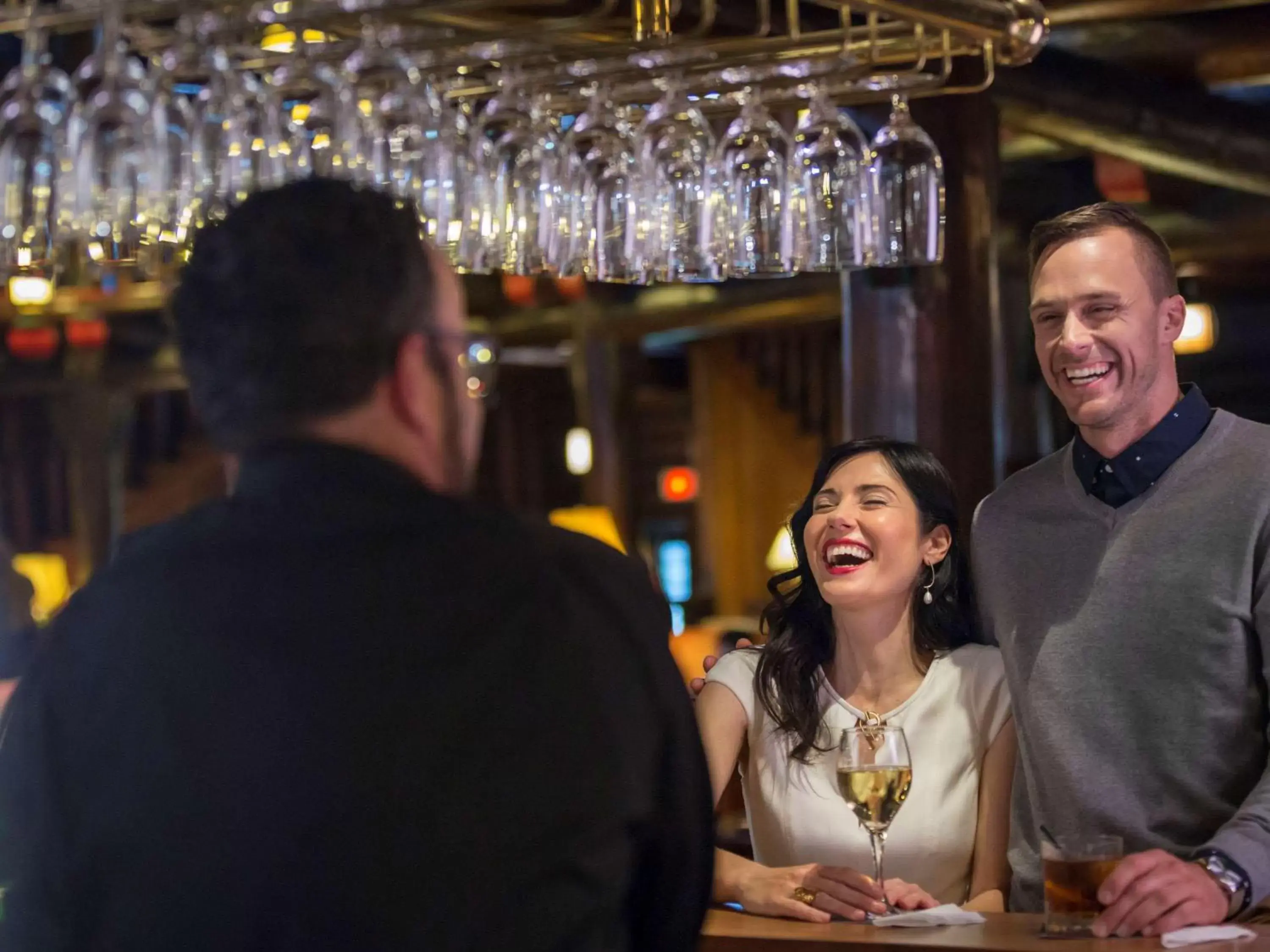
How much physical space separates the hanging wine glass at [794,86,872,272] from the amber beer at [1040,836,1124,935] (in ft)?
2.90

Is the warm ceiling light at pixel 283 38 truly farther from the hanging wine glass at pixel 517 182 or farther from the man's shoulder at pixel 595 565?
the man's shoulder at pixel 595 565

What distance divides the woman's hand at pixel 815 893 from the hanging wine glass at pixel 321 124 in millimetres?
1045

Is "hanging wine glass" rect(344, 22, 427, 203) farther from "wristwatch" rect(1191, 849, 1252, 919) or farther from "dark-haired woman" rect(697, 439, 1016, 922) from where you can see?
"wristwatch" rect(1191, 849, 1252, 919)

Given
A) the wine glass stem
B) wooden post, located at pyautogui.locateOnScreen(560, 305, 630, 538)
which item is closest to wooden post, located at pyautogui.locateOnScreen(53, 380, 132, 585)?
wooden post, located at pyautogui.locateOnScreen(560, 305, 630, 538)

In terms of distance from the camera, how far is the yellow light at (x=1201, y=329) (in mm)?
8547

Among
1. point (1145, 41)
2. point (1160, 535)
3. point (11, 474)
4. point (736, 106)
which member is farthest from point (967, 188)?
point (11, 474)

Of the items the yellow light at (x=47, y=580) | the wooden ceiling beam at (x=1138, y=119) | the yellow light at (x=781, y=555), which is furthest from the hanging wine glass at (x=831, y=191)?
the yellow light at (x=47, y=580)

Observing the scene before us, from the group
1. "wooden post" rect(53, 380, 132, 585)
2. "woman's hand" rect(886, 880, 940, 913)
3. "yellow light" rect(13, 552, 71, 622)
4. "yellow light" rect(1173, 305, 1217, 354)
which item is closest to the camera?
"woman's hand" rect(886, 880, 940, 913)

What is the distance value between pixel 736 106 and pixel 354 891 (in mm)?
1737

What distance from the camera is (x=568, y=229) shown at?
241cm

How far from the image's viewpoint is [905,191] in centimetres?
243

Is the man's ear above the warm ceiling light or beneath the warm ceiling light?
beneath

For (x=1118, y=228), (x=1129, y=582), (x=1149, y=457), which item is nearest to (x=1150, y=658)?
(x=1129, y=582)

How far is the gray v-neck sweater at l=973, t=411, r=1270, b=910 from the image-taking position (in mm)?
2258
